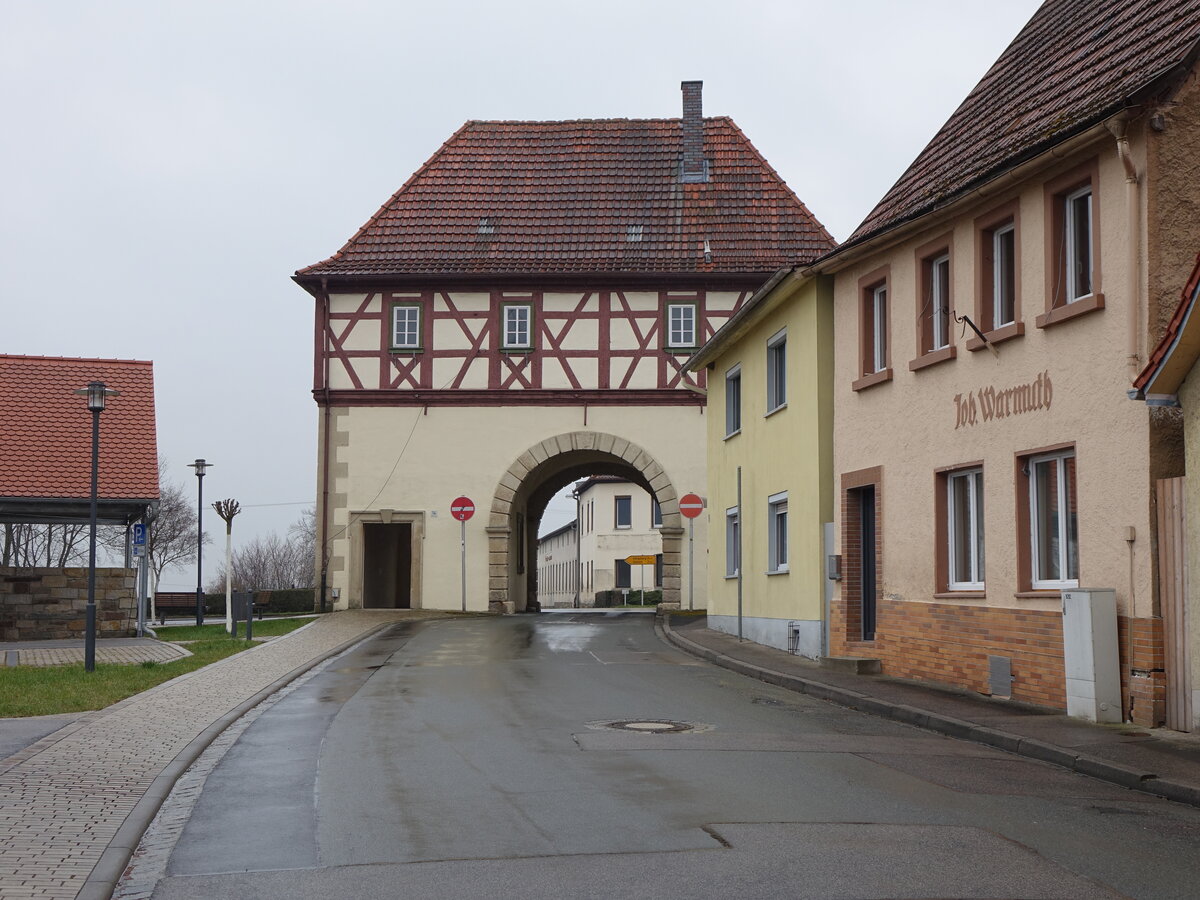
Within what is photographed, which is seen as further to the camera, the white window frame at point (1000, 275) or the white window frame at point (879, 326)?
the white window frame at point (879, 326)

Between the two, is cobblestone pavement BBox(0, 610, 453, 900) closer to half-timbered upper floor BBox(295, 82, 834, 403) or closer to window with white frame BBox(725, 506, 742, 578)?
window with white frame BBox(725, 506, 742, 578)

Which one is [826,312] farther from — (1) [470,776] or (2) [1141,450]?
(1) [470,776]

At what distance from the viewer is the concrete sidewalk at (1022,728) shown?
9.58 metres

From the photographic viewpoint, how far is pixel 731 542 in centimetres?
2652

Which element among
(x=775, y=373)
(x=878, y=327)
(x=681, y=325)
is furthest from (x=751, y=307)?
(x=681, y=325)

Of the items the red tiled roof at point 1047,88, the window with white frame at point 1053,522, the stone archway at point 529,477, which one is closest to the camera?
the red tiled roof at point 1047,88

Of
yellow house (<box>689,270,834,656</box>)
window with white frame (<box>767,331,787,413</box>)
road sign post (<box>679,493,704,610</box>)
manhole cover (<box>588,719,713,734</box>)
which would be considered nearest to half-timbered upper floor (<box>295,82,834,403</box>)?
road sign post (<box>679,493,704,610</box>)

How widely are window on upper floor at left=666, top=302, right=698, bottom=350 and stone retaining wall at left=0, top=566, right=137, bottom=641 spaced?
14315 millimetres

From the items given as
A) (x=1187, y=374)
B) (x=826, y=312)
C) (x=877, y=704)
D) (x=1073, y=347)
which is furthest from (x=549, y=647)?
(x=1187, y=374)

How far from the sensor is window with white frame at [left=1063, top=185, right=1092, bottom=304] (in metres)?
13.5

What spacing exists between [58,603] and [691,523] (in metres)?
13.4

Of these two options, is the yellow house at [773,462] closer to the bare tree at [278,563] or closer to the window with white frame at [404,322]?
the window with white frame at [404,322]

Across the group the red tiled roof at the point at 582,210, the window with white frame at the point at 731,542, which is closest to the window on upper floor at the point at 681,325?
the red tiled roof at the point at 582,210

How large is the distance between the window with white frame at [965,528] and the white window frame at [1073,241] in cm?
256
